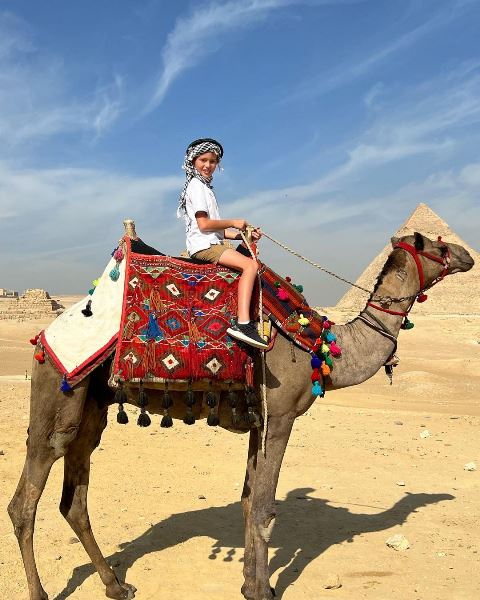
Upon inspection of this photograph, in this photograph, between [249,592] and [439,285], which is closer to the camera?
[249,592]

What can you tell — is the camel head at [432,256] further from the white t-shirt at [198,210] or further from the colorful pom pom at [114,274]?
the colorful pom pom at [114,274]

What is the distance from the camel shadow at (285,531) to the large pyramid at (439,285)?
3150 inches

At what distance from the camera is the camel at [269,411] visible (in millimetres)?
4801

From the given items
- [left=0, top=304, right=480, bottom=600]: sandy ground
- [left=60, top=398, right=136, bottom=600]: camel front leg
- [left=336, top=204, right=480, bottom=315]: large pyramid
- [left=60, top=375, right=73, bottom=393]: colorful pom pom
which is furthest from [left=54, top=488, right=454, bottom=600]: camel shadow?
[left=336, top=204, right=480, bottom=315]: large pyramid

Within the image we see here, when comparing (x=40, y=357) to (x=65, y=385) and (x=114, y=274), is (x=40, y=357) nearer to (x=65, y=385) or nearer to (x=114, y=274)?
(x=65, y=385)

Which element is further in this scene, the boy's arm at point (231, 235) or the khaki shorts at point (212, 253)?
the boy's arm at point (231, 235)

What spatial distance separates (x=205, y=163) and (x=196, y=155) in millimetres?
108

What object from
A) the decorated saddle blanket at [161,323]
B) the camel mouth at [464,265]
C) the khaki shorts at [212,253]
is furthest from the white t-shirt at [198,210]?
the camel mouth at [464,265]

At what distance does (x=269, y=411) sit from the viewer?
4855 millimetres

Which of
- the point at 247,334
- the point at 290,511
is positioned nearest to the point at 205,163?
the point at 247,334

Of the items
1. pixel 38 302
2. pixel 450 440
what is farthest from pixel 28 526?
pixel 38 302

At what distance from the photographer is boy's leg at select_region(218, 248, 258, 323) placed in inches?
183

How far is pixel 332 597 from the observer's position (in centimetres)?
498

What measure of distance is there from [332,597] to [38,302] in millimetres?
52989
